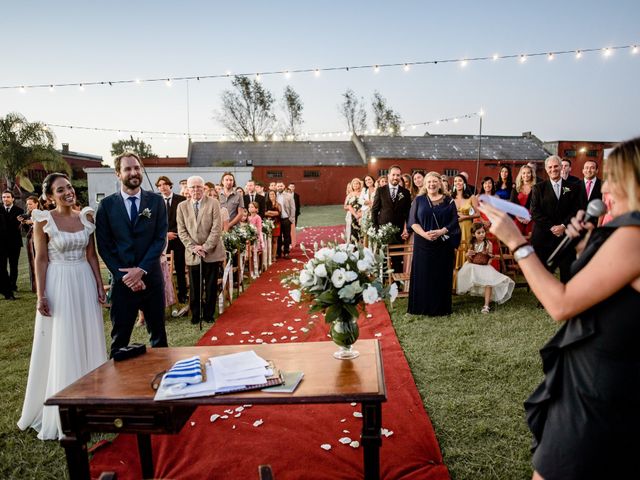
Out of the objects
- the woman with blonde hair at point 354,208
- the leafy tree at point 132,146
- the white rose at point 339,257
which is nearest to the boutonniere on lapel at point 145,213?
the white rose at point 339,257

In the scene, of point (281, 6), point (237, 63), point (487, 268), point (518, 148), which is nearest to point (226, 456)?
point (487, 268)

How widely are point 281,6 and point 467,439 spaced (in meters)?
13.5

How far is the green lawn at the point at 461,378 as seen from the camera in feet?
10.1

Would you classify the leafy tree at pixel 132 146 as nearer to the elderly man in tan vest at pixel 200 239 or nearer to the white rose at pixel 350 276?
the elderly man in tan vest at pixel 200 239

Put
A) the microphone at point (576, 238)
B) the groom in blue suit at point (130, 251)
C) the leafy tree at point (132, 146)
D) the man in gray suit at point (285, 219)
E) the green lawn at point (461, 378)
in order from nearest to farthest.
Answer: the microphone at point (576, 238) < the green lawn at point (461, 378) < the groom in blue suit at point (130, 251) < the man in gray suit at point (285, 219) < the leafy tree at point (132, 146)

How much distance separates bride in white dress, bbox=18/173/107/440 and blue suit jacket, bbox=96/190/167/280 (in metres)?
0.18

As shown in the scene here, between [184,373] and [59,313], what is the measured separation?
1908 millimetres

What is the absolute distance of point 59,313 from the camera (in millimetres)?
3533

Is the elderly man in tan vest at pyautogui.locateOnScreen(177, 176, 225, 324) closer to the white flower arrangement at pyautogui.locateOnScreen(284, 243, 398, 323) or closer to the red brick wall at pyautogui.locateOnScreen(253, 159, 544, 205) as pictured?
the white flower arrangement at pyautogui.locateOnScreen(284, 243, 398, 323)

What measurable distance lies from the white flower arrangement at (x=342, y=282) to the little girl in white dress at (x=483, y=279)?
4.49 metres

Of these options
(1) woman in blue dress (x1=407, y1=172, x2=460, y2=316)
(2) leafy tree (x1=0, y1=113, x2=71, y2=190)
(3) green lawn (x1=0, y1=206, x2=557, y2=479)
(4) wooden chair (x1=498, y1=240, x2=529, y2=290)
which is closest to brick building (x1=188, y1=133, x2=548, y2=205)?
(2) leafy tree (x1=0, y1=113, x2=71, y2=190)

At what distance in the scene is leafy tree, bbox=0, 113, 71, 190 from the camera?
24.2m

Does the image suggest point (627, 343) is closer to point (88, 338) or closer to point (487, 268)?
point (88, 338)

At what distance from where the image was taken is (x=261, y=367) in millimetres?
2457
